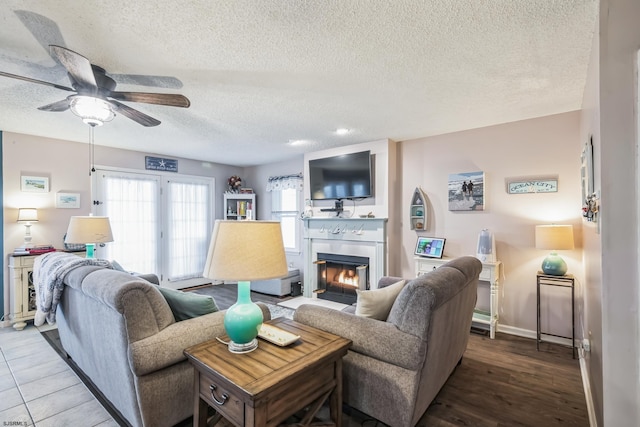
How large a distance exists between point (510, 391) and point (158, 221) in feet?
17.3

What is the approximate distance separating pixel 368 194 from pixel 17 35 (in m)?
3.58

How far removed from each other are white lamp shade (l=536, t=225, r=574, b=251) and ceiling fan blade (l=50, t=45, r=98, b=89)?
3.80 metres

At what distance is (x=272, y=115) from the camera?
319 cm

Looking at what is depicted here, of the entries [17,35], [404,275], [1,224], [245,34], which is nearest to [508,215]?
[404,275]

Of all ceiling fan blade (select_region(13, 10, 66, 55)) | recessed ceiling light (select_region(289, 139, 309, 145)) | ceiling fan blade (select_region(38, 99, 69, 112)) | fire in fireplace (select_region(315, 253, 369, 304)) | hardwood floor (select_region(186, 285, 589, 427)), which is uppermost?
ceiling fan blade (select_region(13, 10, 66, 55))

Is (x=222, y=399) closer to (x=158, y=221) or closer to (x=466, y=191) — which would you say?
(x=466, y=191)

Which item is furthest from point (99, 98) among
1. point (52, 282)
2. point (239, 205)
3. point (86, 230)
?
point (239, 205)

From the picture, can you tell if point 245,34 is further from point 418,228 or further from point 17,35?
point 418,228

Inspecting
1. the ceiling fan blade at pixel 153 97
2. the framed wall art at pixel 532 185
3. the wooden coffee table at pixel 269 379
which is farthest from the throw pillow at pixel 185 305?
the framed wall art at pixel 532 185

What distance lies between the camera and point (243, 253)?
1385 mm

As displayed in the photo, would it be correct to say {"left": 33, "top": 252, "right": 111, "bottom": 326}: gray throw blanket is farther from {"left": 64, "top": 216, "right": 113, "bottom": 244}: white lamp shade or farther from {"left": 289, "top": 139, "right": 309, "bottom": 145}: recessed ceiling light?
{"left": 289, "top": 139, "right": 309, "bottom": 145}: recessed ceiling light

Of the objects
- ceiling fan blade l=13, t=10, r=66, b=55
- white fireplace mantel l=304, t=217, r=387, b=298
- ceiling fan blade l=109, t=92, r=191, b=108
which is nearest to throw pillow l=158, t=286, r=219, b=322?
ceiling fan blade l=109, t=92, r=191, b=108

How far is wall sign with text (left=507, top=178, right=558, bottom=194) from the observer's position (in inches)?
124

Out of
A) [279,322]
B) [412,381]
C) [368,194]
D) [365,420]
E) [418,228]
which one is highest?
[368,194]
